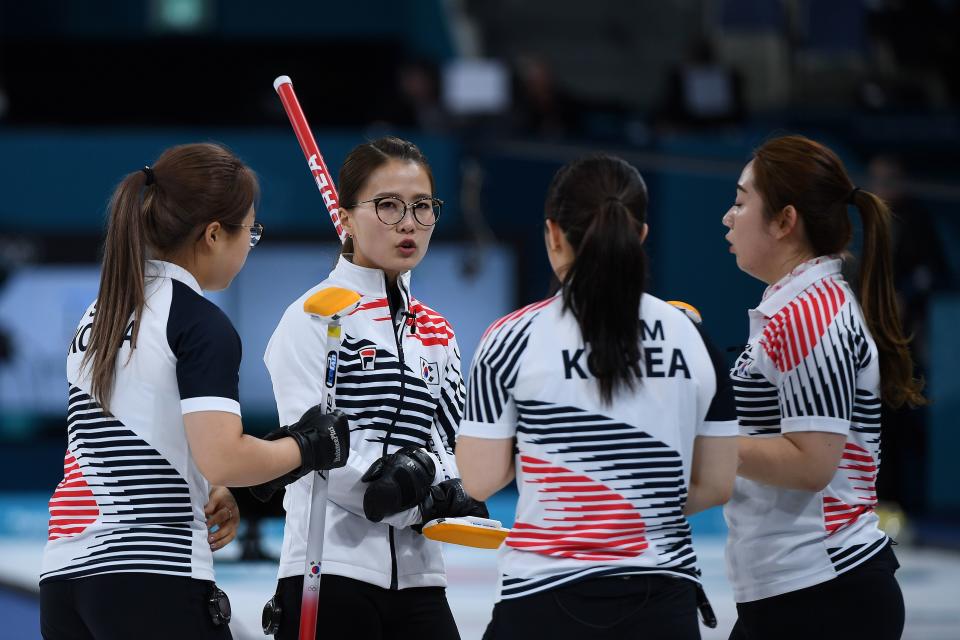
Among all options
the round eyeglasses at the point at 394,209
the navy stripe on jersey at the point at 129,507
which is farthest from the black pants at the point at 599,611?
the round eyeglasses at the point at 394,209

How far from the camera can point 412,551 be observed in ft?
9.45

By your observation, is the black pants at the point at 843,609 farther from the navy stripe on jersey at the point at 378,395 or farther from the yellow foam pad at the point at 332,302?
the yellow foam pad at the point at 332,302

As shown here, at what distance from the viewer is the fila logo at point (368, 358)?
2.87 meters

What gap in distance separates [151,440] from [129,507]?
132 millimetres

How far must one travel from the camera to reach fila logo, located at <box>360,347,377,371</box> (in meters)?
2.87

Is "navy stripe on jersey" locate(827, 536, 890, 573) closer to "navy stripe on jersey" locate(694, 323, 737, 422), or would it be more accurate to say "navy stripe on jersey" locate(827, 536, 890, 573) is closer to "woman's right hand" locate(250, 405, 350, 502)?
"navy stripe on jersey" locate(694, 323, 737, 422)

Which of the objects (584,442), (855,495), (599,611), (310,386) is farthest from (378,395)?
(855,495)

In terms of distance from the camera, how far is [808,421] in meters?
2.69

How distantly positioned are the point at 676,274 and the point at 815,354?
5.70 metres

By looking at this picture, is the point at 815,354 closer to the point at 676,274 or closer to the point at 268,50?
the point at 676,274

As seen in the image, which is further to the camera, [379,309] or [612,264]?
[379,309]

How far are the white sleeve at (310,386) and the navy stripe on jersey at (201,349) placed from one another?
0.31 meters

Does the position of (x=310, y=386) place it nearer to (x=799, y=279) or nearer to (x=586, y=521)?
(x=586, y=521)

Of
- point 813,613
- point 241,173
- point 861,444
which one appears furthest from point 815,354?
point 241,173
